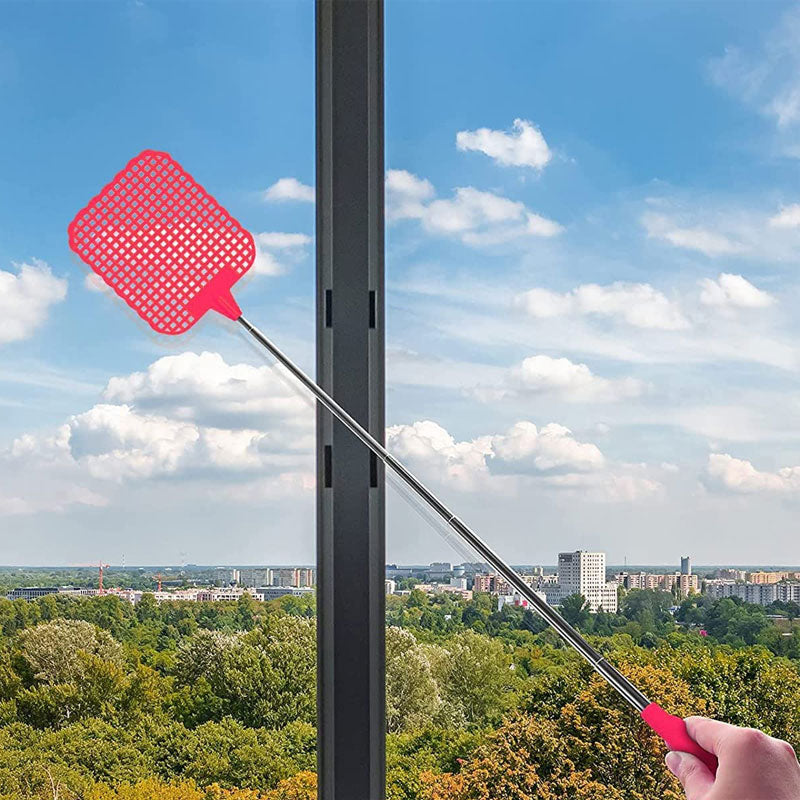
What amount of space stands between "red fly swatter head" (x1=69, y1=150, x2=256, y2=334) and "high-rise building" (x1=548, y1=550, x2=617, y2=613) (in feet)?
2.46

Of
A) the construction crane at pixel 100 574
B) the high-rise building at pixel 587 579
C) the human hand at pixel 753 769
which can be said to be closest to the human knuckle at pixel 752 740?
the human hand at pixel 753 769

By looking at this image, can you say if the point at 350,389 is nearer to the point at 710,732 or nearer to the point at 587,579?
the point at 587,579

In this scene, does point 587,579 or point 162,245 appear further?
point 587,579

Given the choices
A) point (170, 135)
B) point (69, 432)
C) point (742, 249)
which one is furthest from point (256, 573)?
point (742, 249)

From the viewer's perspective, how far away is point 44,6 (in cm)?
176

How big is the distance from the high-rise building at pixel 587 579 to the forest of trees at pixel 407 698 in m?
0.03

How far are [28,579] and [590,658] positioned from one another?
1066 mm

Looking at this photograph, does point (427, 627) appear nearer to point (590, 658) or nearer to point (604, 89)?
point (590, 658)

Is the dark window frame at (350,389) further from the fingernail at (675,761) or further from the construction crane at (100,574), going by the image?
the fingernail at (675,761)

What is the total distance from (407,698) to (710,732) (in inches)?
27.3

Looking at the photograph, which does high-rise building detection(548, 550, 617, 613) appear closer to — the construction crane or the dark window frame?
the dark window frame

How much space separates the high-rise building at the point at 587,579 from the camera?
5.54 ft

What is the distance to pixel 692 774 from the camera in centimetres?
107

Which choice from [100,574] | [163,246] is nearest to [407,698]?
[100,574]
